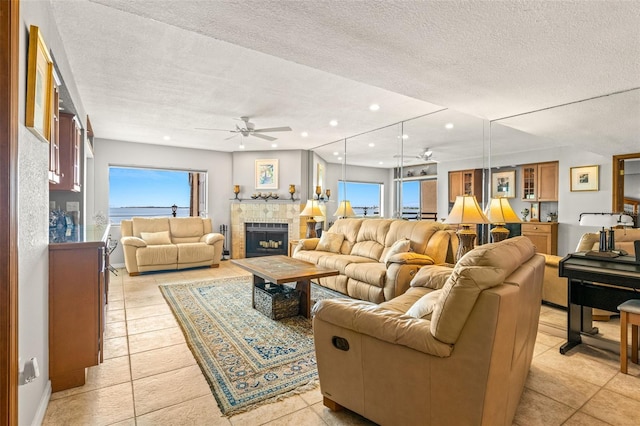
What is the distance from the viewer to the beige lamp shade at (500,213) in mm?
3523

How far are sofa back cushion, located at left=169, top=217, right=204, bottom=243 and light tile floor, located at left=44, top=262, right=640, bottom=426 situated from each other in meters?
3.47

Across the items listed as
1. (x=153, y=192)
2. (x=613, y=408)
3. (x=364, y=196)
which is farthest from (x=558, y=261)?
(x=153, y=192)

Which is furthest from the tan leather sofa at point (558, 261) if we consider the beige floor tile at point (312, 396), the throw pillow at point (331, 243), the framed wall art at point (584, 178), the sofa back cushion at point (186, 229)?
the sofa back cushion at point (186, 229)

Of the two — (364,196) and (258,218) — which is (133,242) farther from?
(364,196)

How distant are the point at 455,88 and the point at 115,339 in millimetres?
3803

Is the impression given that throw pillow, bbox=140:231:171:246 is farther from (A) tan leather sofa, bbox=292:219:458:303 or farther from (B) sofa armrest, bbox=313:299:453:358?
(B) sofa armrest, bbox=313:299:453:358

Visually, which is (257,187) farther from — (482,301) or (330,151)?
(482,301)

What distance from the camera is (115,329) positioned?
3088 millimetres

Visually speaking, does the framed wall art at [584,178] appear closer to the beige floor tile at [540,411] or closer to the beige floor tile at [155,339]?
the beige floor tile at [540,411]

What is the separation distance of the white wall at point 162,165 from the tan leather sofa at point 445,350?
5.53 m

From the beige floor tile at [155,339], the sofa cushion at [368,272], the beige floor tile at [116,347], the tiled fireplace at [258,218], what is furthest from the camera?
the tiled fireplace at [258,218]

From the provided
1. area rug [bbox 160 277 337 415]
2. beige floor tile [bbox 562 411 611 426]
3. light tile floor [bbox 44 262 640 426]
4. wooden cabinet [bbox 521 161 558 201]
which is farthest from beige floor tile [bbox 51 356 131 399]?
wooden cabinet [bbox 521 161 558 201]

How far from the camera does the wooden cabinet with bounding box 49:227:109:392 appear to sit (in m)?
2.03

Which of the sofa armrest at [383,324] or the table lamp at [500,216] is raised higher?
the table lamp at [500,216]
